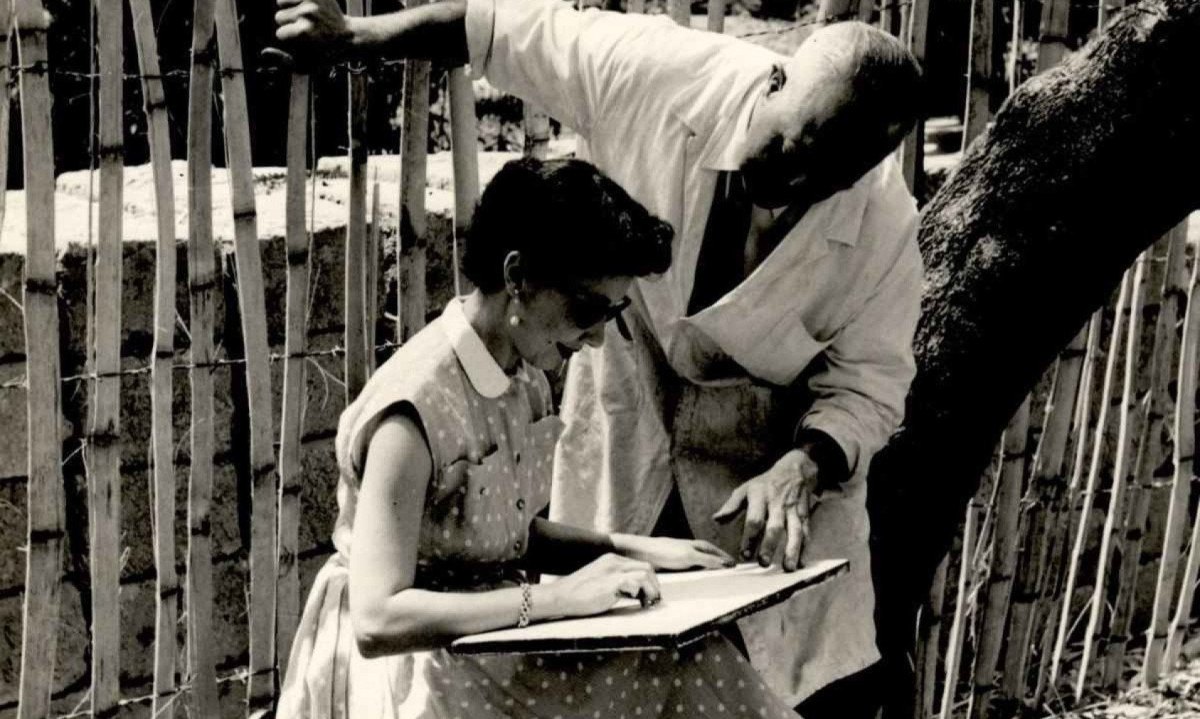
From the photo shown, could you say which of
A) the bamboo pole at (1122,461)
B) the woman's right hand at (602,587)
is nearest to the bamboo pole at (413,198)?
the woman's right hand at (602,587)

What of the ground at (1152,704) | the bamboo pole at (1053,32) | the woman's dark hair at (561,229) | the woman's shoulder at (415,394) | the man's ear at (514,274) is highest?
the bamboo pole at (1053,32)

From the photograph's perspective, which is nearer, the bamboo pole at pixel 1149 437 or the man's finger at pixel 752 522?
the man's finger at pixel 752 522

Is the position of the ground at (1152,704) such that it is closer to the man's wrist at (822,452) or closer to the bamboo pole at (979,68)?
the bamboo pole at (979,68)

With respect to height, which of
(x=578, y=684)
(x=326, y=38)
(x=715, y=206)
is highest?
(x=326, y=38)

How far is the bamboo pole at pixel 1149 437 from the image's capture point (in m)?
4.61

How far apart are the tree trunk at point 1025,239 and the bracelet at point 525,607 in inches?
53.0

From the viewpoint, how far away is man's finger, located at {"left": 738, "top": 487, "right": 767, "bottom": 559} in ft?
9.16

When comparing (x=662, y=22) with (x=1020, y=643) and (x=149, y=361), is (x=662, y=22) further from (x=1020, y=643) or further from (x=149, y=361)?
(x=1020, y=643)

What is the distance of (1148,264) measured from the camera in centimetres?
454

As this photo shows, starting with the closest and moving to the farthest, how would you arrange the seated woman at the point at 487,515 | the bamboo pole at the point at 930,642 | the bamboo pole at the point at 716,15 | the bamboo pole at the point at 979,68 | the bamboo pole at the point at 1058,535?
the seated woman at the point at 487,515 < the bamboo pole at the point at 716,15 < the bamboo pole at the point at 979,68 < the bamboo pole at the point at 930,642 < the bamboo pole at the point at 1058,535

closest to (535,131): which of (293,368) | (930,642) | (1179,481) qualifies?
(293,368)

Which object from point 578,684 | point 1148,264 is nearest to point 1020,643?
point 1148,264

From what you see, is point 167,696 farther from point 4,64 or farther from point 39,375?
point 4,64

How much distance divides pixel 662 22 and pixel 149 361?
4.42ft
